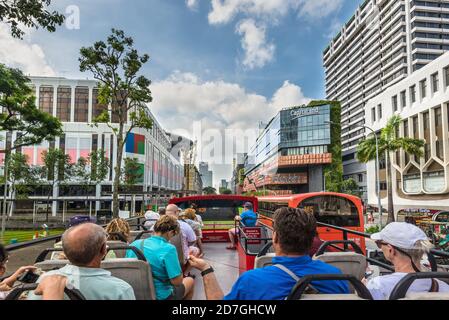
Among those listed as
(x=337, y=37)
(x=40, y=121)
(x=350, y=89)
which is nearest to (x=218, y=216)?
(x=40, y=121)

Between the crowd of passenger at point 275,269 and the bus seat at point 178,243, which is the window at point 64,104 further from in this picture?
the crowd of passenger at point 275,269

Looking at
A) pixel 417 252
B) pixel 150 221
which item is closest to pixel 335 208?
pixel 150 221

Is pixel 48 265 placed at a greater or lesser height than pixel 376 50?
lesser

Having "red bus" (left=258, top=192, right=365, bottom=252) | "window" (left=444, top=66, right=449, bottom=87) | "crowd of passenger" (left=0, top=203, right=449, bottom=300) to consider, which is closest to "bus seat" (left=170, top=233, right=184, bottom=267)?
"crowd of passenger" (left=0, top=203, right=449, bottom=300)

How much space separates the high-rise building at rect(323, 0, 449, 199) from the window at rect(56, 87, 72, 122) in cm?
5874

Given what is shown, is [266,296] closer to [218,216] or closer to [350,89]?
[218,216]

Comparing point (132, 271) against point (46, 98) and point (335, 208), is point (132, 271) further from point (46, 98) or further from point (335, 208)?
point (46, 98)

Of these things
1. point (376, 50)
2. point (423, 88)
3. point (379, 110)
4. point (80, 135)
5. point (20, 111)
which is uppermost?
point (376, 50)

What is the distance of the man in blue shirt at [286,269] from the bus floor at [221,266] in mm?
3511

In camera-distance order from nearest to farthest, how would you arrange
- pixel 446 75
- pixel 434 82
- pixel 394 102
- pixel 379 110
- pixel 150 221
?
pixel 150 221, pixel 446 75, pixel 434 82, pixel 394 102, pixel 379 110

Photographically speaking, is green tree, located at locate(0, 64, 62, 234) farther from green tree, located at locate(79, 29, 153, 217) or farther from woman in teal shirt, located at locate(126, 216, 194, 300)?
woman in teal shirt, located at locate(126, 216, 194, 300)

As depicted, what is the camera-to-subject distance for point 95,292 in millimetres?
2049

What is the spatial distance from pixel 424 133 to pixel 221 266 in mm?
41798

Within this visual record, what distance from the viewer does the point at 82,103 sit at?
6744 centimetres
